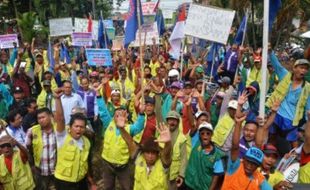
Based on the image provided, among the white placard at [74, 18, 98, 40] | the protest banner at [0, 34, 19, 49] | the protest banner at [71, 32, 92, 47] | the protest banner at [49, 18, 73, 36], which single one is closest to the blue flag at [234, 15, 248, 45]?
the protest banner at [71, 32, 92, 47]

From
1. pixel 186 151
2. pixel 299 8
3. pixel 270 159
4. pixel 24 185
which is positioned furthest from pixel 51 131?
pixel 299 8

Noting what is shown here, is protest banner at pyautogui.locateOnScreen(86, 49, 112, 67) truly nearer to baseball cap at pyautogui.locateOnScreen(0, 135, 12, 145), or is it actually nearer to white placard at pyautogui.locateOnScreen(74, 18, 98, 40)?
white placard at pyautogui.locateOnScreen(74, 18, 98, 40)

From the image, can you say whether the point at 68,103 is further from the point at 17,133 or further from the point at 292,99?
the point at 292,99

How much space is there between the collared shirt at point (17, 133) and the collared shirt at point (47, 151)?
0.23 metres

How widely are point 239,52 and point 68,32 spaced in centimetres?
554

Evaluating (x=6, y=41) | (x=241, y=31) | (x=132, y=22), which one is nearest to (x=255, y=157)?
(x=132, y=22)

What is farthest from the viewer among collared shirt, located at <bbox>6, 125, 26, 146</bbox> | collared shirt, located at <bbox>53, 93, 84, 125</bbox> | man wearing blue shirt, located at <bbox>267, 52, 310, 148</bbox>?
collared shirt, located at <bbox>53, 93, 84, 125</bbox>

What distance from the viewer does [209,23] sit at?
9281mm

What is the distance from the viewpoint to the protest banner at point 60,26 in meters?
14.5

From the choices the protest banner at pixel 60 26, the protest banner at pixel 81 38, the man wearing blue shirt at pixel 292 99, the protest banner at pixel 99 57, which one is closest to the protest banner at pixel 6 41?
the protest banner at pixel 81 38

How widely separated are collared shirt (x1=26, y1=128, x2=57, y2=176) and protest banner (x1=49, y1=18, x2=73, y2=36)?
9.12 meters

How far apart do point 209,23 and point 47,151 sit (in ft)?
15.3

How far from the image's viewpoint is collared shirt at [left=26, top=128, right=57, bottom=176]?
18.6ft

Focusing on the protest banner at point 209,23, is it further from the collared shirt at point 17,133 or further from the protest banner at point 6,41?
the protest banner at point 6,41
